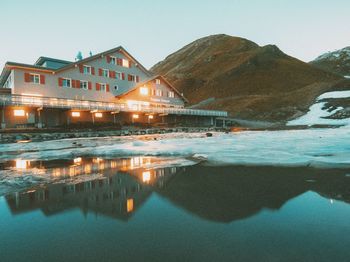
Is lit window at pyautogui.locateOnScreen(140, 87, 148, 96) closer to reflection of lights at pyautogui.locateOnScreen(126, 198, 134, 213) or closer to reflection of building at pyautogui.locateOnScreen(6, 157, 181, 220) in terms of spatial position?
reflection of building at pyautogui.locateOnScreen(6, 157, 181, 220)

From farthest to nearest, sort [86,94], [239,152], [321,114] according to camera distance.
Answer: [321,114] < [86,94] < [239,152]

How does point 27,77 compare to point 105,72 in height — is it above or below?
below

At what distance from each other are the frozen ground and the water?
44492 mm

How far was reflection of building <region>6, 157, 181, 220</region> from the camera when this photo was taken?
500 centimetres

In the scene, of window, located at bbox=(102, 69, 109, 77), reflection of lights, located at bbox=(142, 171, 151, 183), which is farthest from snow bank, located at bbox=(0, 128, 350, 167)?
window, located at bbox=(102, 69, 109, 77)

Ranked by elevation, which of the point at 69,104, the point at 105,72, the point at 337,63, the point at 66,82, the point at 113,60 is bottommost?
the point at 69,104

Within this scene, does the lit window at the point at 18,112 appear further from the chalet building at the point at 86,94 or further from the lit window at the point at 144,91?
the lit window at the point at 144,91

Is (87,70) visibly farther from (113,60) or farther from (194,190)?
(194,190)

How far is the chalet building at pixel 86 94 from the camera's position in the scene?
32203 millimetres

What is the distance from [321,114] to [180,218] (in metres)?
56.8

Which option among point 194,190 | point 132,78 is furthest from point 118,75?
point 194,190

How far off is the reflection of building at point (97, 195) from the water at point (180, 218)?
0.02 metres

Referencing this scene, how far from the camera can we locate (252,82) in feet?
409

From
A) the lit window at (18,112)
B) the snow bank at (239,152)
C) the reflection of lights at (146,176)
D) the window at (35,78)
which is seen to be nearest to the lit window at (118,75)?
the window at (35,78)
